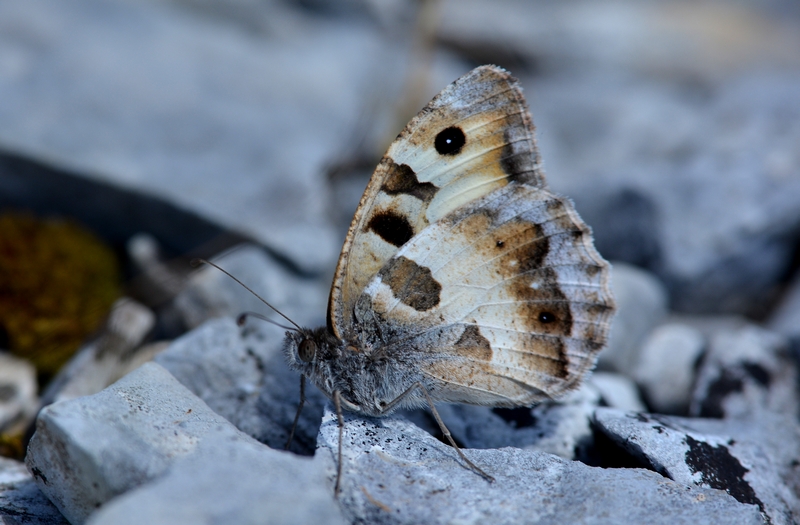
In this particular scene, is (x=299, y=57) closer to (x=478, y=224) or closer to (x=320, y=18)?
(x=320, y=18)

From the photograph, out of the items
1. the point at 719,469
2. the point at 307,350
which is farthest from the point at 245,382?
the point at 719,469

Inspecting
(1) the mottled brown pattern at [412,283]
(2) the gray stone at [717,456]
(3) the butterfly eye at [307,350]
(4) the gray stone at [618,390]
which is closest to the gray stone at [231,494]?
(3) the butterfly eye at [307,350]

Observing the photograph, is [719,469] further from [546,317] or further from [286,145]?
[286,145]

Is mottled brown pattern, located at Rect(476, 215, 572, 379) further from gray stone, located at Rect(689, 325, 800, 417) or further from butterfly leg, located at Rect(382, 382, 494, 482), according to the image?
gray stone, located at Rect(689, 325, 800, 417)

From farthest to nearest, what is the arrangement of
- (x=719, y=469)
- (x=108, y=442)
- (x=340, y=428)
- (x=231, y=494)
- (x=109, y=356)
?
(x=109, y=356) → (x=719, y=469) → (x=340, y=428) → (x=108, y=442) → (x=231, y=494)

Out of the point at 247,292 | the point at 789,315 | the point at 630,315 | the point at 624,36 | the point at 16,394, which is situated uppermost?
the point at 624,36

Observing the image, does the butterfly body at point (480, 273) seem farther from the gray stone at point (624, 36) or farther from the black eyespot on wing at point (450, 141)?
the gray stone at point (624, 36)

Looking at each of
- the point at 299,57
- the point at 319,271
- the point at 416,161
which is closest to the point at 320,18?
the point at 299,57
